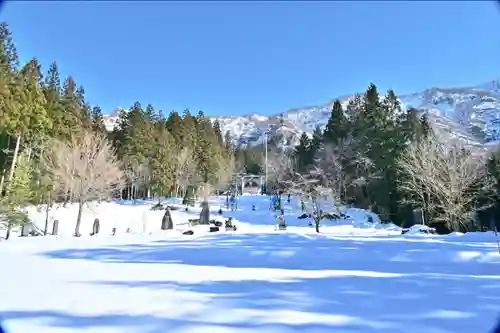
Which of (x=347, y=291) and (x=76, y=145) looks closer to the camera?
(x=347, y=291)

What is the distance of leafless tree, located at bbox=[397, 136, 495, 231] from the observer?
24078mm

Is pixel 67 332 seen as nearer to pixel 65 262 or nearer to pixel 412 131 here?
pixel 65 262

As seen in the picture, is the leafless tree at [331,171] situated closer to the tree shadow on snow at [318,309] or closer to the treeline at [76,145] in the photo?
the treeline at [76,145]

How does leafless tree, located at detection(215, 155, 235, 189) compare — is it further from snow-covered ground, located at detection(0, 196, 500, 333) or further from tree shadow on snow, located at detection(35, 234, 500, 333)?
tree shadow on snow, located at detection(35, 234, 500, 333)

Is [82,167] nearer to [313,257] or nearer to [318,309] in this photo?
[313,257]

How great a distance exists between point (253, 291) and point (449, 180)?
23.1 metres

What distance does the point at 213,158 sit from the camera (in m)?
54.8

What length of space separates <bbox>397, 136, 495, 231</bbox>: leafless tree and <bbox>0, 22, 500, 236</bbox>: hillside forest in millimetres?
96

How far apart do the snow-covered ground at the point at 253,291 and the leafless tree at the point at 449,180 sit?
637 inches

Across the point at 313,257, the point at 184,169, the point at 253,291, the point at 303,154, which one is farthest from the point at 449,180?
the point at 303,154

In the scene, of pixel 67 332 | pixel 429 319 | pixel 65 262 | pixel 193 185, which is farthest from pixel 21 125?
pixel 193 185

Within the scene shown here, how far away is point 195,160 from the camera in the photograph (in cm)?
5106

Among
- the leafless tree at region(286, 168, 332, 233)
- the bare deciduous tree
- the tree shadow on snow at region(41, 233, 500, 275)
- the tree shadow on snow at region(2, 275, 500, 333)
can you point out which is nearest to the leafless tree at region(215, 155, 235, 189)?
the bare deciduous tree

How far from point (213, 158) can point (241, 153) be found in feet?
94.1
